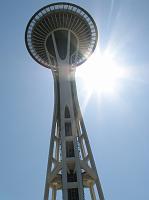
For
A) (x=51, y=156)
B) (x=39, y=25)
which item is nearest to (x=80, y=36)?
(x=39, y=25)

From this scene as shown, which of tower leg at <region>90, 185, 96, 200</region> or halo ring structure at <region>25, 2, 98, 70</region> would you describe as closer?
tower leg at <region>90, 185, 96, 200</region>

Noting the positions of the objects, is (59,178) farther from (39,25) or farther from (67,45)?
(39,25)

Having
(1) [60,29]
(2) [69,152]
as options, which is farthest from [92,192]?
(1) [60,29]

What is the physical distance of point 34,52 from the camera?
57.1 meters

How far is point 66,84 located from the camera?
47.7 meters

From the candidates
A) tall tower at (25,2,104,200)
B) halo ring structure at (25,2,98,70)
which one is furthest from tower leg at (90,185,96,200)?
halo ring structure at (25,2,98,70)

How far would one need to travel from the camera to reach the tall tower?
128 feet

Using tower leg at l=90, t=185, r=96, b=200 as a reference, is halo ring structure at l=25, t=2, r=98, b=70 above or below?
above

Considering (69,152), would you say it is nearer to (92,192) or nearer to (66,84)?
(92,192)

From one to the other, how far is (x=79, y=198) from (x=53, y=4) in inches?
1332

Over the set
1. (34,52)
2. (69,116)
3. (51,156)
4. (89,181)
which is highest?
Answer: (34,52)

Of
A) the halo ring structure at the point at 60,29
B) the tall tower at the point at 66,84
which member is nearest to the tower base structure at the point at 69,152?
the tall tower at the point at 66,84

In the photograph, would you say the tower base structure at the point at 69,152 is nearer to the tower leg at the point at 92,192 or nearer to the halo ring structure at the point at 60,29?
the tower leg at the point at 92,192

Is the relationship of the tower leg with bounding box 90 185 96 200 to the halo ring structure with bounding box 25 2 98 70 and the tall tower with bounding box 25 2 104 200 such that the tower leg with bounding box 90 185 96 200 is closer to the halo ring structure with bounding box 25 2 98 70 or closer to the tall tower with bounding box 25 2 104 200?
the tall tower with bounding box 25 2 104 200
